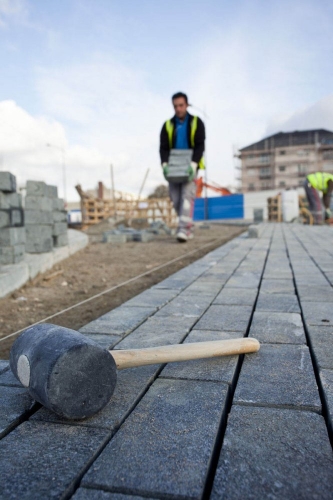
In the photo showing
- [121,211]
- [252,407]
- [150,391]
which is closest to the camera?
[252,407]

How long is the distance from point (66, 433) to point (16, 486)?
249mm

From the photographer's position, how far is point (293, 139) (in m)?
55.0

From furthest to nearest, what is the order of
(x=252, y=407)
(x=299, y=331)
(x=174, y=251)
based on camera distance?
(x=174, y=251) → (x=299, y=331) → (x=252, y=407)

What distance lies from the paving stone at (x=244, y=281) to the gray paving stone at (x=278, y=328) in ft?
3.05

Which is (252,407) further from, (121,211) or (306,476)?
(121,211)

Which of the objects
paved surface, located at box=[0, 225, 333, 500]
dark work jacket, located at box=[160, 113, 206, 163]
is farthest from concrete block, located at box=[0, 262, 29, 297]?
dark work jacket, located at box=[160, 113, 206, 163]

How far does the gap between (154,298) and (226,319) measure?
80cm

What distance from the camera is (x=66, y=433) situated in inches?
49.1

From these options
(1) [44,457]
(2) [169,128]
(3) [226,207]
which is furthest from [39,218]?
(3) [226,207]

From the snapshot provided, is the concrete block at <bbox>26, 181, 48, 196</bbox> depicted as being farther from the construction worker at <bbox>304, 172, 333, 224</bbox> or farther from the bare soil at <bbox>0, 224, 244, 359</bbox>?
the construction worker at <bbox>304, 172, 333, 224</bbox>

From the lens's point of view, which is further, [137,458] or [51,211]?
[51,211]

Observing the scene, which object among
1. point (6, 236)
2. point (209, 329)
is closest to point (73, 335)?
point (209, 329)

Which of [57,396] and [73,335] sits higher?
[73,335]

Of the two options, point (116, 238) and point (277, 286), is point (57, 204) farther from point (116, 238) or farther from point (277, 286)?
point (277, 286)
